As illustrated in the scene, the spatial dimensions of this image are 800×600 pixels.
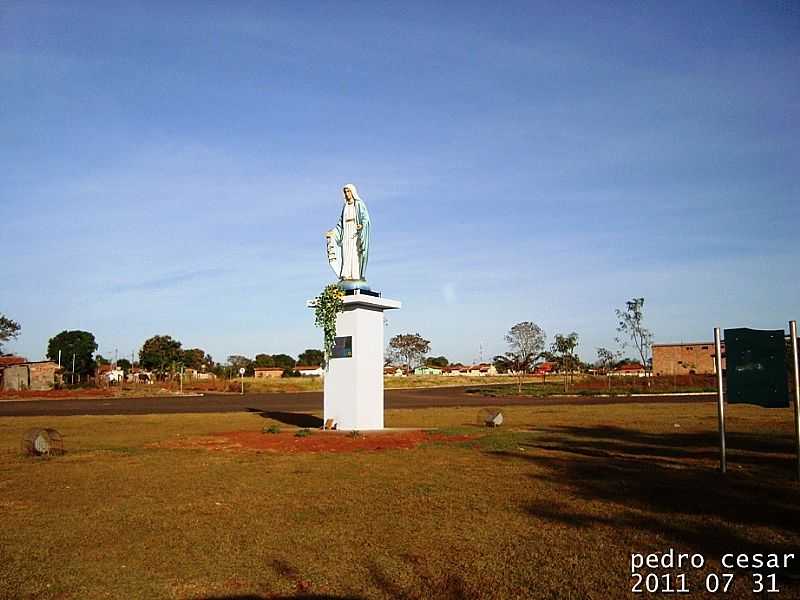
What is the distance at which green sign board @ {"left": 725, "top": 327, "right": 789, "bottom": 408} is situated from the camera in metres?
10.7

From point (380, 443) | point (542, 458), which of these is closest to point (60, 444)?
point (380, 443)

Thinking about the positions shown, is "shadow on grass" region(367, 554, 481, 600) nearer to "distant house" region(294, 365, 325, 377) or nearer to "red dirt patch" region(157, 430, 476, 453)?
"red dirt patch" region(157, 430, 476, 453)

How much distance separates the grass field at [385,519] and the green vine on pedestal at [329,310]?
494 centimetres

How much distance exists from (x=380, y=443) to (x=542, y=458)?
4.50m

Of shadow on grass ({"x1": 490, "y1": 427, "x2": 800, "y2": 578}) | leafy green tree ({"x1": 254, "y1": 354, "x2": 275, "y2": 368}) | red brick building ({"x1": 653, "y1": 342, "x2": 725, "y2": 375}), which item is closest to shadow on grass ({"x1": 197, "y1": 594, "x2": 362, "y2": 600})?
shadow on grass ({"x1": 490, "y1": 427, "x2": 800, "y2": 578})

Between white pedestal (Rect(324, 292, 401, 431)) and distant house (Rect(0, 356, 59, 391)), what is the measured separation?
5407cm

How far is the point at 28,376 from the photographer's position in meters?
64.5

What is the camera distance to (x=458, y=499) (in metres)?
9.35

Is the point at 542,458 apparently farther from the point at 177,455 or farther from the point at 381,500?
the point at 177,455

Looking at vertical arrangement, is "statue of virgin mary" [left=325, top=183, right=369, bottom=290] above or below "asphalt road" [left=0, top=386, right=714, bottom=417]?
above

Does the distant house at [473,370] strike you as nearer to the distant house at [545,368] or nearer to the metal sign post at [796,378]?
the distant house at [545,368]

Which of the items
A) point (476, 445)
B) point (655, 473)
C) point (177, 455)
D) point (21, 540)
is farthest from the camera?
point (476, 445)

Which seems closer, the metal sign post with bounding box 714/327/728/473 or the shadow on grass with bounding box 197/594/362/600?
the shadow on grass with bounding box 197/594/362/600

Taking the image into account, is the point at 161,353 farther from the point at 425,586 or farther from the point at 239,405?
the point at 425,586
